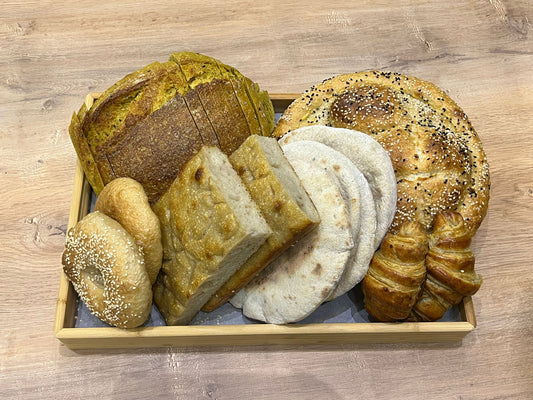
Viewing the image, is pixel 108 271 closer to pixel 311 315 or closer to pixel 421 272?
pixel 311 315

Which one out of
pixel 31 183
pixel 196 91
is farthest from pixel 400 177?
pixel 31 183

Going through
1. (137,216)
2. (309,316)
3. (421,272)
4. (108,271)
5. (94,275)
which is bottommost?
(309,316)

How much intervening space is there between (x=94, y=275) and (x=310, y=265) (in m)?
0.80

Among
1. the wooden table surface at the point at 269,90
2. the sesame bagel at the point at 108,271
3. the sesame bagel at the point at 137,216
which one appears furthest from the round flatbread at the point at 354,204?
the sesame bagel at the point at 108,271

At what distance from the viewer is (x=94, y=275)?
1931 mm

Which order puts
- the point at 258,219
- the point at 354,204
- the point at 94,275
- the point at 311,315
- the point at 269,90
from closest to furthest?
the point at 258,219 < the point at 354,204 < the point at 94,275 < the point at 311,315 < the point at 269,90

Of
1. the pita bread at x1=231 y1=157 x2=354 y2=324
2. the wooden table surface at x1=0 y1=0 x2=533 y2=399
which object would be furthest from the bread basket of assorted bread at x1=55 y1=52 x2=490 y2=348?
the wooden table surface at x1=0 y1=0 x2=533 y2=399

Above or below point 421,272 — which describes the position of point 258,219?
above

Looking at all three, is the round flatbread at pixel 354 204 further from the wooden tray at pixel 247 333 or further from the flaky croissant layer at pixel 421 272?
the wooden tray at pixel 247 333

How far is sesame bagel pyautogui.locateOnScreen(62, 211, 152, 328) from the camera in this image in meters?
1.76

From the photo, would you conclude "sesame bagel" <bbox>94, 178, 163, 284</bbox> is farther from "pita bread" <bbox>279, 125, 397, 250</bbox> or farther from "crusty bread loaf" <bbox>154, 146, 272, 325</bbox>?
"pita bread" <bbox>279, 125, 397, 250</bbox>

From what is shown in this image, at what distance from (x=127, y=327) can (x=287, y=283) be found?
59 centimetres

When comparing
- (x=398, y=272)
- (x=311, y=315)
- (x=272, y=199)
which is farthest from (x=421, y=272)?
(x=272, y=199)

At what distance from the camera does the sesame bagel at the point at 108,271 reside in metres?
1.76
